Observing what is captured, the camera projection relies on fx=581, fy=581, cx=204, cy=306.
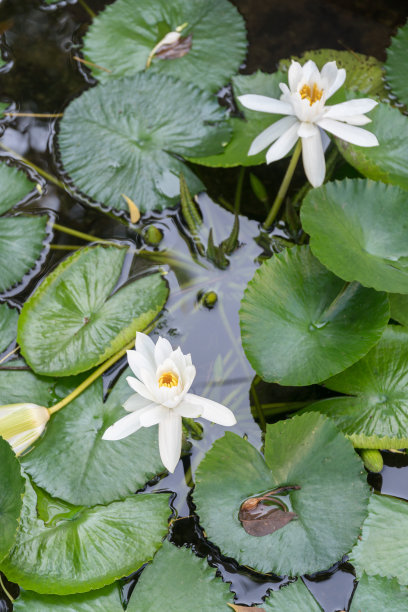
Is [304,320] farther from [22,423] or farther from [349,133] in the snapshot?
[22,423]

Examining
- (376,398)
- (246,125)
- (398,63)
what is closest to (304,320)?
(376,398)

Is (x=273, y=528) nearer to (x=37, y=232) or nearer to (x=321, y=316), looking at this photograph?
(x=321, y=316)

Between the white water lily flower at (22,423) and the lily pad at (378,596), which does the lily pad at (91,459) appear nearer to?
the white water lily flower at (22,423)

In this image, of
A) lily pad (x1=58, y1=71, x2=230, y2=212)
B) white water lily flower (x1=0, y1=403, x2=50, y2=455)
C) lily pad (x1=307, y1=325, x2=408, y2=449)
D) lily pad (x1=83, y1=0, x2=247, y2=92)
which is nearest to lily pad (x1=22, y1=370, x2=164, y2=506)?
white water lily flower (x1=0, y1=403, x2=50, y2=455)

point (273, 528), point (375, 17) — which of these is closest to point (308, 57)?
point (375, 17)

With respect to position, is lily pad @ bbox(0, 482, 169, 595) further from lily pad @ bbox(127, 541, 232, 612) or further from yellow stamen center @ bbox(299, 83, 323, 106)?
yellow stamen center @ bbox(299, 83, 323, 106)

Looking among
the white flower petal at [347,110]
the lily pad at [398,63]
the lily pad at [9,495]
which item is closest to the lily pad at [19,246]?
the lily pad at [9,495]
